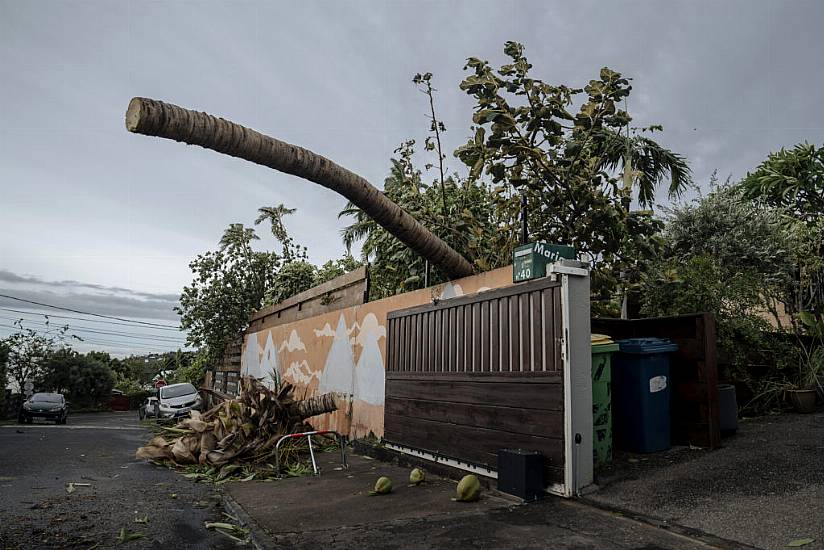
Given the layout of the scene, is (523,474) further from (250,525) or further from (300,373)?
(300,373)

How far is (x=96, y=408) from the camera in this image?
135ft

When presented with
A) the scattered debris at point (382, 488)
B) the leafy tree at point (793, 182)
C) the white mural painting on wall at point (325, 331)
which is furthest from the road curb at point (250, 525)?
the leafy tree at point (793, 182)

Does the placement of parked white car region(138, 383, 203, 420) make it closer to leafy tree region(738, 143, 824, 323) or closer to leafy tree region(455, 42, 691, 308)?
leafy tree region(455, 42, 691, 308)

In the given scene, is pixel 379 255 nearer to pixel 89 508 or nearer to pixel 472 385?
pixel 472 385

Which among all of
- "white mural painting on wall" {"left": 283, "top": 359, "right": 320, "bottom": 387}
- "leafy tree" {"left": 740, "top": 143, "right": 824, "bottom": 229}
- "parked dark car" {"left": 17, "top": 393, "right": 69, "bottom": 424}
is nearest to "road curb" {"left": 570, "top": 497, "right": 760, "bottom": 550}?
"white mural painting on wall" {"left": 283, "top": 359, "right": 320, "bottom": 387}

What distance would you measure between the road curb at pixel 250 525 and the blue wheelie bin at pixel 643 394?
367 cm

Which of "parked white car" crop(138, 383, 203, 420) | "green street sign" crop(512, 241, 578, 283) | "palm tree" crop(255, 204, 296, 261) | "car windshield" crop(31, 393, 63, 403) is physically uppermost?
"palm tree" crop(255, 204, 296, 261)

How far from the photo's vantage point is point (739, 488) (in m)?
4.32

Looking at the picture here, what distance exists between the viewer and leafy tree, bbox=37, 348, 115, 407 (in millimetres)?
39062

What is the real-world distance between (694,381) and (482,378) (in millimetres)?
2194

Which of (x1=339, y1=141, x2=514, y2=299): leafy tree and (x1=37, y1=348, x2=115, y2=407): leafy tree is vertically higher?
(x1=339, y1=141, x2=514, y2=299): leafy tree

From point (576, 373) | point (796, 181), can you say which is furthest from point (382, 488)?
point (796, 181)

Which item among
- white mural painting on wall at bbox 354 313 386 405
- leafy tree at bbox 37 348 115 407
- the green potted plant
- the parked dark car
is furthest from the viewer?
leafy tree at bbox 37 348 115 407

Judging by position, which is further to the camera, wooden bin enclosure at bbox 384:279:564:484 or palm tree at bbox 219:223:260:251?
palm tree at bbox 219:223:260:251
